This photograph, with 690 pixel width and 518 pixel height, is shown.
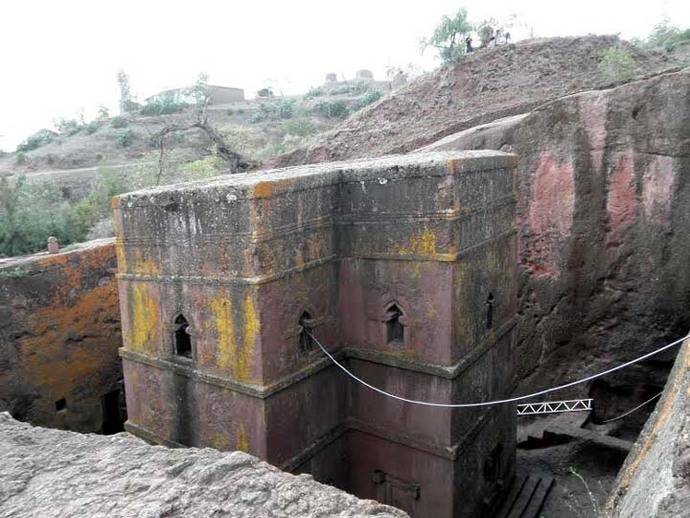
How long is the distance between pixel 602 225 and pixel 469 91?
1012 cm

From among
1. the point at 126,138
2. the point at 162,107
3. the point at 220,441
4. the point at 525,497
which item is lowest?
the point at 525,497

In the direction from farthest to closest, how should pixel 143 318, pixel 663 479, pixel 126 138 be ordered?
pixel 126 138 → pixel 143 318 → pixel 663 479

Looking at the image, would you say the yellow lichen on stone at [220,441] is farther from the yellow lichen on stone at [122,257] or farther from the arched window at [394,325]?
the yellow lichen on stone at [122,257]

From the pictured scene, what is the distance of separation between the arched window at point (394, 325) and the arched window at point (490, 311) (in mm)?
1144

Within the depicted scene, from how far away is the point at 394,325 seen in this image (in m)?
6.32

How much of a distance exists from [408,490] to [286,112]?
118 ft

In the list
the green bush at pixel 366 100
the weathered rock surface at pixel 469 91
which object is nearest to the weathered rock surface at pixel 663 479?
the weathered rock surface at pixel 469 91

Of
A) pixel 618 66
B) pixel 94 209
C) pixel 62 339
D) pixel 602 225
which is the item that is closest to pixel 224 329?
pixel 62 339

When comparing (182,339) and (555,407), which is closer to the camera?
(182,339)

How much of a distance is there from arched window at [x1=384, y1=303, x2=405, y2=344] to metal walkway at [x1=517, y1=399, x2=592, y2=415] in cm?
441

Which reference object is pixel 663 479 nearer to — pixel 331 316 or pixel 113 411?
pixel 331 316

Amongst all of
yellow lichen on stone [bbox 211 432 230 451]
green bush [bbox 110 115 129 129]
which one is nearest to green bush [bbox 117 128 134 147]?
green bush [bbox 110 115 129 129]

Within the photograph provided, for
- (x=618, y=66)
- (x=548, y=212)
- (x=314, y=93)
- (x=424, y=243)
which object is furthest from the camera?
(x=314, y=93)

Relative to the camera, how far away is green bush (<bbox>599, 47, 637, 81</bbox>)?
14.8 metres
